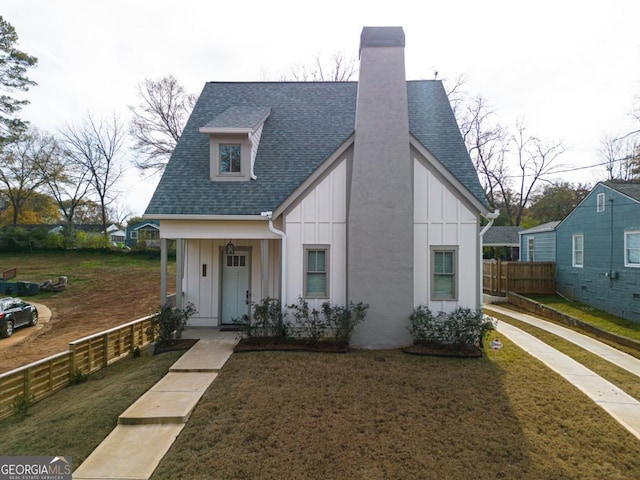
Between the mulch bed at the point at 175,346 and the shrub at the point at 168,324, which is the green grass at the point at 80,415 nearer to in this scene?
the mulch bed at the point at 175,346

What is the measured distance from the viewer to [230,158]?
1009cm

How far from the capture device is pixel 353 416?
4941mm

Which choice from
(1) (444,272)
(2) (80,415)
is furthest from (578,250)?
(2) (80,415)

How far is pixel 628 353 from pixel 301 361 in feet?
27.4

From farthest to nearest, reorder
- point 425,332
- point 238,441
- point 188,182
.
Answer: point 188,182 → point 425,332 → point 238,441

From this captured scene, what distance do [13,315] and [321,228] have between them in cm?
1352

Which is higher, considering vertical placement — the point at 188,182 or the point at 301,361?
the point at 188,182

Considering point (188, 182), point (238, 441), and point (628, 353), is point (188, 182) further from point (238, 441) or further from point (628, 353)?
point (628, 353)

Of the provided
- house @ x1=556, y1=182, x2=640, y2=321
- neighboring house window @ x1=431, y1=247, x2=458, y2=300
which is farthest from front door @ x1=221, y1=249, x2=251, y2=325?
house @ x1=556, y1=182, x2=640, y2=321

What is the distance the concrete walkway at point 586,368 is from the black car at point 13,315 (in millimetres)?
17496

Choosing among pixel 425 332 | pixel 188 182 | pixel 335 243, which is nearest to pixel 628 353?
pixel 425 332

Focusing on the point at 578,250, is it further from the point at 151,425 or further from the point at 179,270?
the point at 151,425

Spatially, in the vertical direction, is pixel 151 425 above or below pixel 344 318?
below

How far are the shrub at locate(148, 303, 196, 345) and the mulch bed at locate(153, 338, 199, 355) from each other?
0.08 meters
